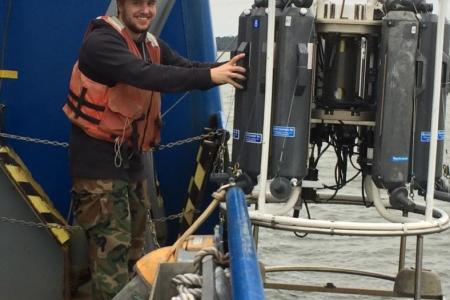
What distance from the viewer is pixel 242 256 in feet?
8.68

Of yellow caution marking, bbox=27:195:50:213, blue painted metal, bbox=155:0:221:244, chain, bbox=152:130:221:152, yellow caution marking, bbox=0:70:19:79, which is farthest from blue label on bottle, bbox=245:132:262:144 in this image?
yellow caution marking, bbox=0:70:19:79

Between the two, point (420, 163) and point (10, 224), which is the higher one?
point (420, 163)

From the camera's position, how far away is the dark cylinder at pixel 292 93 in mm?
4094

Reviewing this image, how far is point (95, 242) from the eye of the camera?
453 centimetres

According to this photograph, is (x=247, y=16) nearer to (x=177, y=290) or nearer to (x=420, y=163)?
(x=420, y=163)

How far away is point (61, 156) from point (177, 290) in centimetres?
249

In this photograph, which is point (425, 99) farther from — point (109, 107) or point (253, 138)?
point (109, 107)

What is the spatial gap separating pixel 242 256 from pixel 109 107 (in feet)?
6.24

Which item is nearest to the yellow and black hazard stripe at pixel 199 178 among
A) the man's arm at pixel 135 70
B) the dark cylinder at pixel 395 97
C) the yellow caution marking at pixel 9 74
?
the yellow caution marking at pixel 9 74

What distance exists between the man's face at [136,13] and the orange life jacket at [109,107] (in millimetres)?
43

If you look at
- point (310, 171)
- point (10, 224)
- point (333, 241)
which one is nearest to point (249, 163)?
point (310, 171)

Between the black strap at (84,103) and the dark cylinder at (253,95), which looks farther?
the black strap at (84,103)

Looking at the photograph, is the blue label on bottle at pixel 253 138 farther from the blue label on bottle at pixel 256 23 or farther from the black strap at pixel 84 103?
the black strap at pixel 84 103

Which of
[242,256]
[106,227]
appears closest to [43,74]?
[106,227]
